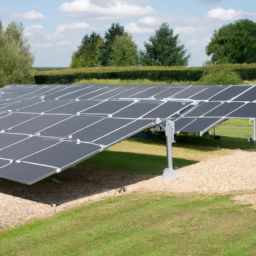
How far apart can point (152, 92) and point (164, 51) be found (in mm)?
57641

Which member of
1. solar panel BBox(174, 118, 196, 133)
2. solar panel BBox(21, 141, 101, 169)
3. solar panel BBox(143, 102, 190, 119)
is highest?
solar panel BBox(143, 102, 190, 119)

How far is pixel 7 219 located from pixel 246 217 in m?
6.16

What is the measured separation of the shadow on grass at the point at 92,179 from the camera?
43.1ft

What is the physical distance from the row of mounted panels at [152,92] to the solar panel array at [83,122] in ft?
0.19

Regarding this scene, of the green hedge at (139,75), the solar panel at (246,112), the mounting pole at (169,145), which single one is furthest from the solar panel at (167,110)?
the green hedge at (139,75)

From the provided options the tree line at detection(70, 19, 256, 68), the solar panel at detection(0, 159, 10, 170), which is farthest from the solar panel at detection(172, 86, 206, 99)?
the tree line at detection(70, 19, 256, 68)

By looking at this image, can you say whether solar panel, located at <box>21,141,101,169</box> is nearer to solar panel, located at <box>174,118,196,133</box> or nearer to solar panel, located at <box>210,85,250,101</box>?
solar panel, located at <box>174,118,196,133</box>

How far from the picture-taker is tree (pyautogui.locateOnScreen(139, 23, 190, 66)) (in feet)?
263

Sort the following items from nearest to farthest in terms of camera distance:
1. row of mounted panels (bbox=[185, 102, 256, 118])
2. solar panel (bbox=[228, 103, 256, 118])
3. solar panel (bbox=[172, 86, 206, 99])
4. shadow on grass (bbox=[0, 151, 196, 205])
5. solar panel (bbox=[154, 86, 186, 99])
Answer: shadow on grass (bbox=[0, 151, 196, 205])
solar panel (bbox=[228, 103, 256, 118])
row of mounted panels (bbox=[185, 102, 256, 118])
solar panel (bbox=[172, 86, 206, 99])
solar panel (bbox=[154, 86, 186, 99])

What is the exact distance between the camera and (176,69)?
169 feet

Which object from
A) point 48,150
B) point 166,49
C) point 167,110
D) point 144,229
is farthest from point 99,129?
point 166,49

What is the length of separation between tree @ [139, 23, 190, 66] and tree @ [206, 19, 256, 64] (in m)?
12.0

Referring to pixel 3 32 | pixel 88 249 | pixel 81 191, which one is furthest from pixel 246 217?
pixel 3 32

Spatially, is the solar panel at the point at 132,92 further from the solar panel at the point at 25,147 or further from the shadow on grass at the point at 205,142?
the solar panel at the point at 25,147
